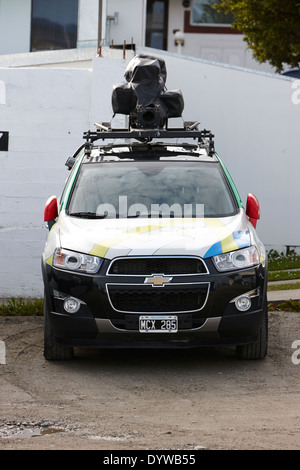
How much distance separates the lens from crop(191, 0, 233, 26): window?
2847 centimetres

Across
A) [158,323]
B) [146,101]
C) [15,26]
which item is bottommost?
[158,323]

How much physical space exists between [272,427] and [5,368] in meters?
2.75

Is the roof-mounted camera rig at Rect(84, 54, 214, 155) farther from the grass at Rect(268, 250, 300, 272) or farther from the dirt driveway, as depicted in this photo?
the grass at Rect(268, 250, 300, 272)

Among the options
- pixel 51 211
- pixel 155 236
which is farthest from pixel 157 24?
pixel 155 236

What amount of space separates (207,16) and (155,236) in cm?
2155

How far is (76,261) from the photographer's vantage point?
800 centimetres

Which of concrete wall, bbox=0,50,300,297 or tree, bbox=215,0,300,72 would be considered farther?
tree, bbox=215,0,300,72

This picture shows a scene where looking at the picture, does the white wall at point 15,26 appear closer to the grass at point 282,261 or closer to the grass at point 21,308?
the grass at point 282,261

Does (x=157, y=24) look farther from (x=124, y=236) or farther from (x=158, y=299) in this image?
(x=158, y=299)

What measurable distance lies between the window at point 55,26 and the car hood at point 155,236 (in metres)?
11.6

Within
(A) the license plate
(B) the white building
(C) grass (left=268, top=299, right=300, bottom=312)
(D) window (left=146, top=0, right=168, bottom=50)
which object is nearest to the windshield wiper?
(A) the license plate

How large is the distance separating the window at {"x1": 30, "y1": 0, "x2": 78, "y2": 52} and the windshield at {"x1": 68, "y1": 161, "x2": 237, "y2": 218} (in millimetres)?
10811

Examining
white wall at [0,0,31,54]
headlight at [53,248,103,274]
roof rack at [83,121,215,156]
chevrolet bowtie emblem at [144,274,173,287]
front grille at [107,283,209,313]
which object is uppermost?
white wall at [0,0,31,54]
